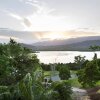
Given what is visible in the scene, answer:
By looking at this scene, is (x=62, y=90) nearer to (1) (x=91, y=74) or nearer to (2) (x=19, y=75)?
(2) (x=19, y=75)

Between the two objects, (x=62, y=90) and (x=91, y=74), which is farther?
(x=91, y=74)

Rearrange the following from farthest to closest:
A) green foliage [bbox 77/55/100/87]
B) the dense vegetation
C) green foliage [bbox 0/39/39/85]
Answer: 1. green foliage [bbox 77/55/100/87]
2. green foliage [bbox 0/39/39/85]
3. the dense vegetation

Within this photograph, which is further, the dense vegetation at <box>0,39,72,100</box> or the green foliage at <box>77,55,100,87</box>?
the green foliage at <box>77,55,100,87</box>

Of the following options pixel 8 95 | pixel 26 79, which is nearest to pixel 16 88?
pixel 8 95

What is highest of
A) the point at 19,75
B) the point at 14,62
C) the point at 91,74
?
the point at 14,62

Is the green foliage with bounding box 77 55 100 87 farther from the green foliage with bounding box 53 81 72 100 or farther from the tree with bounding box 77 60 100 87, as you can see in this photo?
the green foliage with bounding box 53 81 72 100

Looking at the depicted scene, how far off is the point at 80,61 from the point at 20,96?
6708cm

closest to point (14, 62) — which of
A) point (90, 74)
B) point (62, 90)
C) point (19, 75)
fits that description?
point (19, 75)

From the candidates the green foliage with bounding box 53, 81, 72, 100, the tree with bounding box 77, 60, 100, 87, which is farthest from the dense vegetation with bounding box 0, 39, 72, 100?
the tree with bounding box 77, 60, 100, 87

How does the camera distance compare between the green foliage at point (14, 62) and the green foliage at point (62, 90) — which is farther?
the green foliage at point (62, 90)

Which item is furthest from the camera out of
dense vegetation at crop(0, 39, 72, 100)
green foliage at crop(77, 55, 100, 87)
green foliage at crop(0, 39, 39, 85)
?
green foliage at crop(77, 55, 100, 87)

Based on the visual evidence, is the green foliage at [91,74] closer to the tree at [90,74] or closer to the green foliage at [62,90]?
the tree at [90,74]

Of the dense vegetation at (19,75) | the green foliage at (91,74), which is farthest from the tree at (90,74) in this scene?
the dense vegetation at (19,75)

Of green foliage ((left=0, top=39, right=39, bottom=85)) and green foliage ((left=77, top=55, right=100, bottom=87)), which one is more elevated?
green foliage ((left=0, top=39, right=39, bottom=85))
